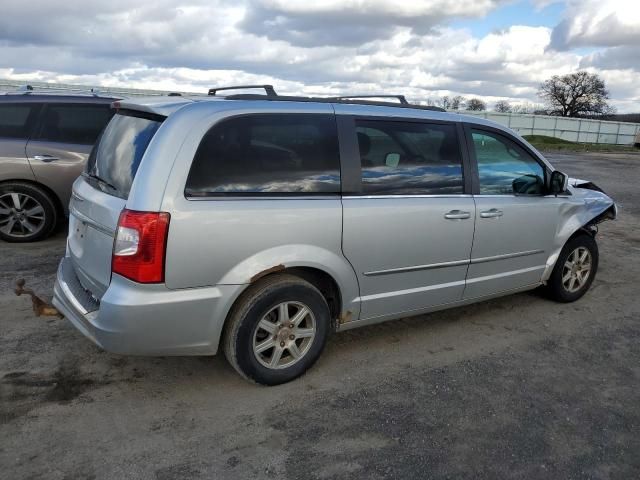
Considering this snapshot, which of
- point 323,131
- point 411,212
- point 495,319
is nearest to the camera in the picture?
point 323,131

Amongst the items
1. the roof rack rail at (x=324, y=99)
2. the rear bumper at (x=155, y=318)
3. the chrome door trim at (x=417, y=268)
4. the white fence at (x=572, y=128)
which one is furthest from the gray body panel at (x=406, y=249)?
the white fence at (x=572, y=128)

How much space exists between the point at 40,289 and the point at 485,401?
391 cm

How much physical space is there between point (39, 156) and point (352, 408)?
504 cm

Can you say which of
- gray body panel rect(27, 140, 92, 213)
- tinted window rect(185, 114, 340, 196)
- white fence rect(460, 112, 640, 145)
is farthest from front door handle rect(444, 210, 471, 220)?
white fence rect(460, 112, 640, 145)

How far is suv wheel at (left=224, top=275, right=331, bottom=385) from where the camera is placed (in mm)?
3221

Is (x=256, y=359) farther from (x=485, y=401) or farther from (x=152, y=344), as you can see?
(x=485, y=401)

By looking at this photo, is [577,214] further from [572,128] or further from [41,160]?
[572,128]

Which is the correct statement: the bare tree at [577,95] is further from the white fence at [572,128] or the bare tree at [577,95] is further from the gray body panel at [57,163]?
the gray body panel at [57,163]

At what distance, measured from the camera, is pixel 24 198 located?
644 cm

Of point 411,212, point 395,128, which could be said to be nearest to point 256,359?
point 411,212

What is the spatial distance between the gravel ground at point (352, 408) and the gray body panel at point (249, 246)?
38cm

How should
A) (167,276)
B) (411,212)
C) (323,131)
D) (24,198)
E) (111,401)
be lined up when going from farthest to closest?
(24,198) < (411,212) < (323,131) < (111,401) < (167,276)

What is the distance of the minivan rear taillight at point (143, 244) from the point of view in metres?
2.88

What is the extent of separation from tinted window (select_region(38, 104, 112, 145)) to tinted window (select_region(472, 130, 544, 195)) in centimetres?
447
